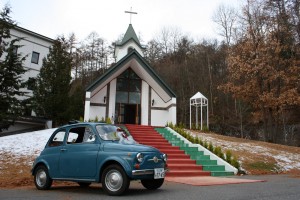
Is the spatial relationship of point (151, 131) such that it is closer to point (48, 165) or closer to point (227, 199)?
point (48, 165)

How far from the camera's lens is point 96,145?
280 inches

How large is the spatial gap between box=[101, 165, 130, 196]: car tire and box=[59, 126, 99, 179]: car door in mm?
356

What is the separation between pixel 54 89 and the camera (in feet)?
82.9

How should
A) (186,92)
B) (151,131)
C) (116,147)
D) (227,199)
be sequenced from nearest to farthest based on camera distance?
(227,199) → (116,147) → (151,131) → (186,92)

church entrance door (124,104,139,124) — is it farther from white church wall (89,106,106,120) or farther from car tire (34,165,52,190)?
car tire (34,165,52,190)

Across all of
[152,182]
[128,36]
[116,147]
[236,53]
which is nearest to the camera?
[116,147]

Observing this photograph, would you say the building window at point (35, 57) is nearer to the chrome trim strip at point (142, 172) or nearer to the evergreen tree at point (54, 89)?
the evergreen tree at point (54, 89)

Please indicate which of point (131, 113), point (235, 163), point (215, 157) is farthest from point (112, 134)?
point (131, 113)

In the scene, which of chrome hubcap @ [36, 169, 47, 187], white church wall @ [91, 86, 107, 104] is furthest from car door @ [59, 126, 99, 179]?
white church wall @ [91, 86, 107, 104]

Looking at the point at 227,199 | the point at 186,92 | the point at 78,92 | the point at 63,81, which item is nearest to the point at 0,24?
the point at 63,81

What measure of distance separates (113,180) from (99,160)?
0.58 m

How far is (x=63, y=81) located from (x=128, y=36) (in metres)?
9.11

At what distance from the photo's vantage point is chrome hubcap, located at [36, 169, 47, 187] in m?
7.92

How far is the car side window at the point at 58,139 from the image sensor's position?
7.98 meters
